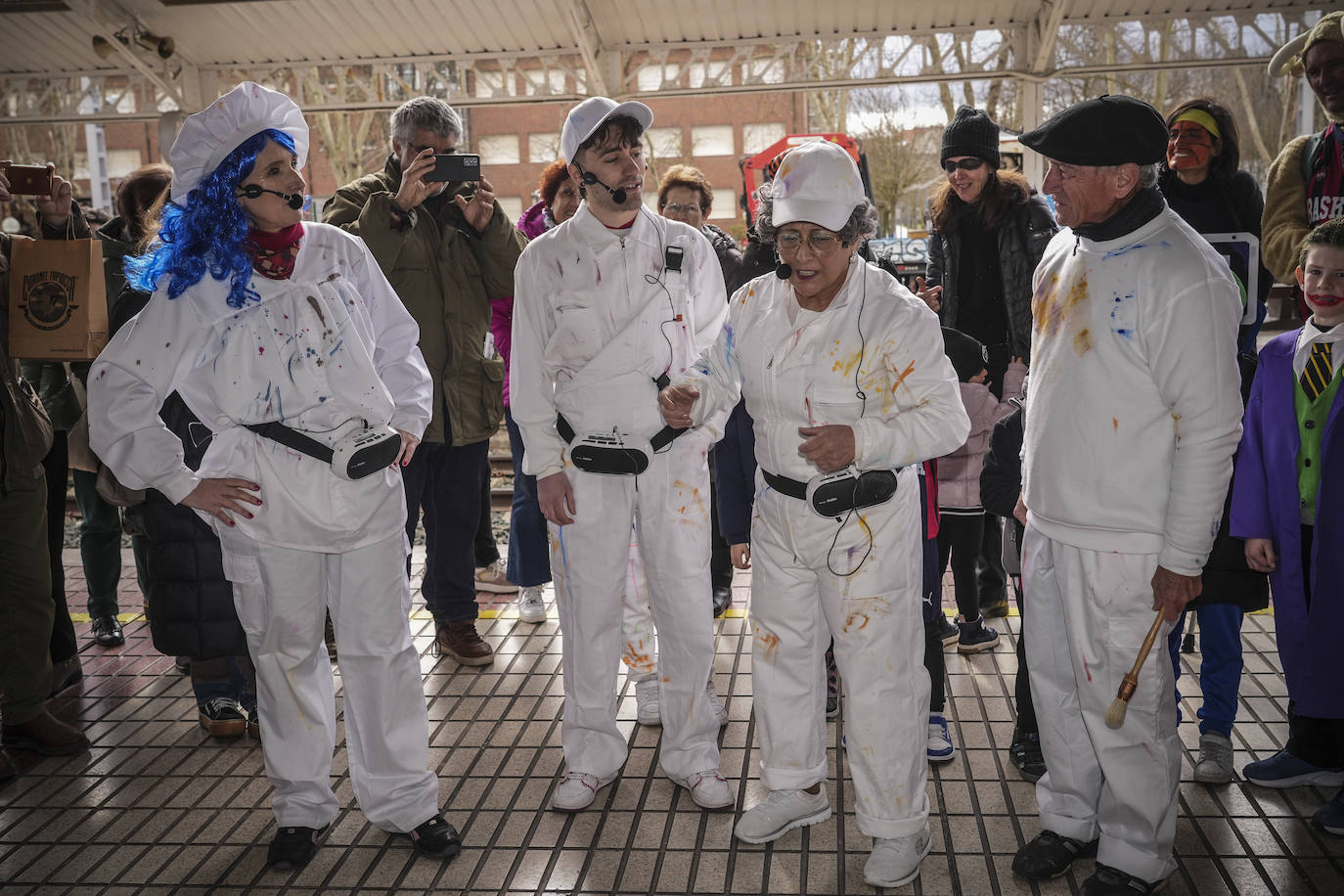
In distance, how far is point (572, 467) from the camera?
3311mm

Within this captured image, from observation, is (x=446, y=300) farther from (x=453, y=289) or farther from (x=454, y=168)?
(x=454, y=168)

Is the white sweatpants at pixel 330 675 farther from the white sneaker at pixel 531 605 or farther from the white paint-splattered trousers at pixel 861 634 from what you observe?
the white sneaker at pixel 531 605

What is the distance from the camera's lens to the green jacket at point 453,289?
4.39 metres

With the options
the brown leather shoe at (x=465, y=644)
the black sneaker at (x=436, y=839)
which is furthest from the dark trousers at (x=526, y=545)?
the black sneaker at (x=436, y=839)

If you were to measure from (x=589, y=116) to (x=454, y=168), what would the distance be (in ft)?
3.52

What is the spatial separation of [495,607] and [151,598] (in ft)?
5.95

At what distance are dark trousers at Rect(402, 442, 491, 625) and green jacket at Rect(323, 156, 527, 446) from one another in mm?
146

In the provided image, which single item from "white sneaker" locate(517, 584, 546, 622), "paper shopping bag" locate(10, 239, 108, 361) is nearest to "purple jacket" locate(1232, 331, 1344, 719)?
"white sneaker" locate(517, 584, 546, 622)

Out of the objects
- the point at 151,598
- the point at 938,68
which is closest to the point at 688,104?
the point at 938,68

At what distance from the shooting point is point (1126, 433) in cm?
259

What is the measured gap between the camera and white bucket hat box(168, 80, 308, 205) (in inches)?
111

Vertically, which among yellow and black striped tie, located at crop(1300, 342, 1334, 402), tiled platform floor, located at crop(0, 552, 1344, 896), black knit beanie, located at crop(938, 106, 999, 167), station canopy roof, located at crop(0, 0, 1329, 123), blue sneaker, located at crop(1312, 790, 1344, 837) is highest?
station canopy roof, located at crop(0, 0, 1329, 123)

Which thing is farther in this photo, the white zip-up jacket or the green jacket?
the green jacket

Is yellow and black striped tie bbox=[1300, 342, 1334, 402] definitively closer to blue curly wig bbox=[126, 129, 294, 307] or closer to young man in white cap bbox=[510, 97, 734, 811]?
young man in white cap bbox=[510, 97, 734, 811]
